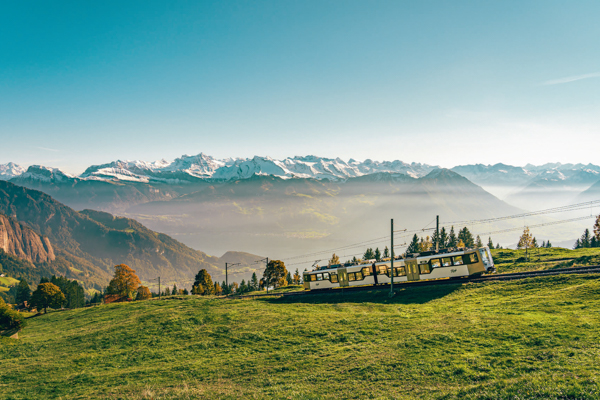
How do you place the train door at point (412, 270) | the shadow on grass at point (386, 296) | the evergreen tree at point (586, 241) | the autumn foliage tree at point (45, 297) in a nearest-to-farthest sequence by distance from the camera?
the shadow on grass at point (386, 296)
the train door at point (412, 270)
the autumn foliage tree at point (45, 297)
the evergreen tree at point (586, 241)

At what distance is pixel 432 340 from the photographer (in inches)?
964

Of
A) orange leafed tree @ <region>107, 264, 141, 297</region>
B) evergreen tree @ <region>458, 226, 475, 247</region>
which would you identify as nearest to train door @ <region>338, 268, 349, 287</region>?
orange leafed tree @ <region>107, 264, 141, 297</region>

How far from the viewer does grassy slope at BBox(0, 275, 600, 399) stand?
17984 millimetres

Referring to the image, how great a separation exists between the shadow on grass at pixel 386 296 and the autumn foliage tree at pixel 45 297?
6771cm

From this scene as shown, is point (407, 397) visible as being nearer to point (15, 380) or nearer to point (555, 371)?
point (555, 371)

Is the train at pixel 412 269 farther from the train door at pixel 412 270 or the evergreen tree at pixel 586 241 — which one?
the evergreen tree at pixel 586 241

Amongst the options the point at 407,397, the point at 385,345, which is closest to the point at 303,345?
the point at 385,345

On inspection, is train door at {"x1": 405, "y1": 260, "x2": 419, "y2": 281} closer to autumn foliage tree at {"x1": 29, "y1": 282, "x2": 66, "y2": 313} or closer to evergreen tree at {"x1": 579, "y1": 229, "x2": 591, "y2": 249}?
autumn foliage tree at {"x1": 29, "y1": 282, "x2": 66, "y2": 313}

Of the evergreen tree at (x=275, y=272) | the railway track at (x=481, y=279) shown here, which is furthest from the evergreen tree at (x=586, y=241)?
the evergreen tree at (x=275, y=272)

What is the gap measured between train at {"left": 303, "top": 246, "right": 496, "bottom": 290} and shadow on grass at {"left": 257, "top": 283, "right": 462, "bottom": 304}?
357 centimetres

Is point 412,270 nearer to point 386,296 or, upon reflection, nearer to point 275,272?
point 386,296

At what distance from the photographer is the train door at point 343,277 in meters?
56.1

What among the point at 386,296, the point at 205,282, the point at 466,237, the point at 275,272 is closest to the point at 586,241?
the point at 466,237

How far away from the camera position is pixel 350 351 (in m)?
25.3
